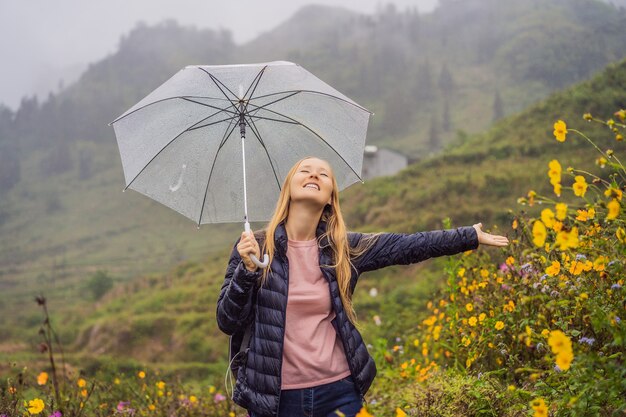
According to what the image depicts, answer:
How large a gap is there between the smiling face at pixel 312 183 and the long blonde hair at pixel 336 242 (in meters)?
0.03

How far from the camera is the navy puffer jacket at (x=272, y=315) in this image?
80.1 inches

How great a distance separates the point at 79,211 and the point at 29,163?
39.5m

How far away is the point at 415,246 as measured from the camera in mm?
2240

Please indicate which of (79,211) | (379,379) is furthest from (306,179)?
(79,211)

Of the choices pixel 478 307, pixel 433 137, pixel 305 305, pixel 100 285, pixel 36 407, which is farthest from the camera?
pixel 433 137

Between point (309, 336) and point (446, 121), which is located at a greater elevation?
point (309, 336)

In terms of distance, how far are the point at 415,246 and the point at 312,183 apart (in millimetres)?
476

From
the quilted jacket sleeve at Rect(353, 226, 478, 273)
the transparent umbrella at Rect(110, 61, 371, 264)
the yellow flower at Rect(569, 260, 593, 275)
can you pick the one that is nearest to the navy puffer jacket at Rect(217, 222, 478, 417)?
the quilted jacket sleeve at Rect(353, 226, 478, 273)

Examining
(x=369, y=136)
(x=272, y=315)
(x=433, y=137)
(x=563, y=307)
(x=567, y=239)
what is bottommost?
(x=369, y=136)

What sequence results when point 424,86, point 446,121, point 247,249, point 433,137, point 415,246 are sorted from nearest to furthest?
1. point 247,249
2. point 415,246
3. point 433,137
4. point 446,121
5. point 424,86

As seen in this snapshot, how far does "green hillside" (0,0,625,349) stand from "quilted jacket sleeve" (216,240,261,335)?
494 inches

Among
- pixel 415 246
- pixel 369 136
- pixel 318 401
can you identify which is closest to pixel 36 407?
pixel 318 401

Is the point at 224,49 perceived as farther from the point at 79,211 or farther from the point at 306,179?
the point at 306,179

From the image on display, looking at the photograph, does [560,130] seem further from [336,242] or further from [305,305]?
[305,305]
